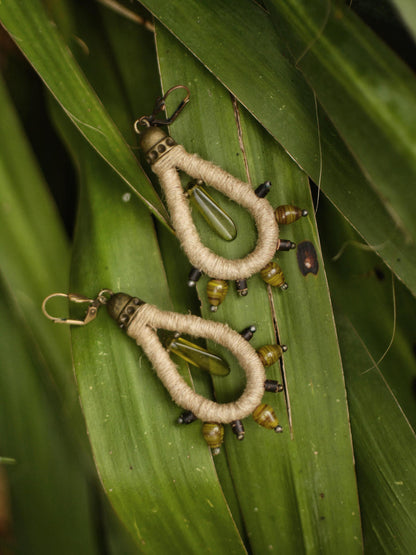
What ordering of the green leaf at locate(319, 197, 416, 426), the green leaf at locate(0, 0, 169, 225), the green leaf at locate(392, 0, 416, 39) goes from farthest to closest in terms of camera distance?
the green leaf at locate(319, 197, 416, 426), the green leaf at locate(0, 0, 169, 225), the green leaf at locate(392, 0, 416, 39)

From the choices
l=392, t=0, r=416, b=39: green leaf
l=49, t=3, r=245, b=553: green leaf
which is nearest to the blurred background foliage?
l=49, t=3, r=245, b=553: green leaf

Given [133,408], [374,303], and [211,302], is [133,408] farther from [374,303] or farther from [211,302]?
[374,303]

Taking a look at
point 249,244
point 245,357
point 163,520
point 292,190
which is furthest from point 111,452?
point 292,190

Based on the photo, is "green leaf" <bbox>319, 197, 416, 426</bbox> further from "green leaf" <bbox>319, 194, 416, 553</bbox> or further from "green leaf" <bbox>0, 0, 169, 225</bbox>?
"green leaf" <bbox>0, 0, 169, 225</bbox>

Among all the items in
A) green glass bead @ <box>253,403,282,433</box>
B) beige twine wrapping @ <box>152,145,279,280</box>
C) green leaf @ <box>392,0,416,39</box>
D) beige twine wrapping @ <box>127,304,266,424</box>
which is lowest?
green glass bead @ <box>253,403,282,433</box>

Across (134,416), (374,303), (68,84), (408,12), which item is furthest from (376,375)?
(68,84)

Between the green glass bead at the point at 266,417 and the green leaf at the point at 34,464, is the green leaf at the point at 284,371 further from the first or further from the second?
the green leaf at the point at 34,464

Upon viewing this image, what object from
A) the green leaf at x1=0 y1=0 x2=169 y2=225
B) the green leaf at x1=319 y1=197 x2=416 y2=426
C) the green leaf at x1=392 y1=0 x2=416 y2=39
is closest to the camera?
the green leaf at x1=392 y1=0 x2=416 y2=39

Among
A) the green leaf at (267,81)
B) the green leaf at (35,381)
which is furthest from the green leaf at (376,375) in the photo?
the green leaf at (35,381)
